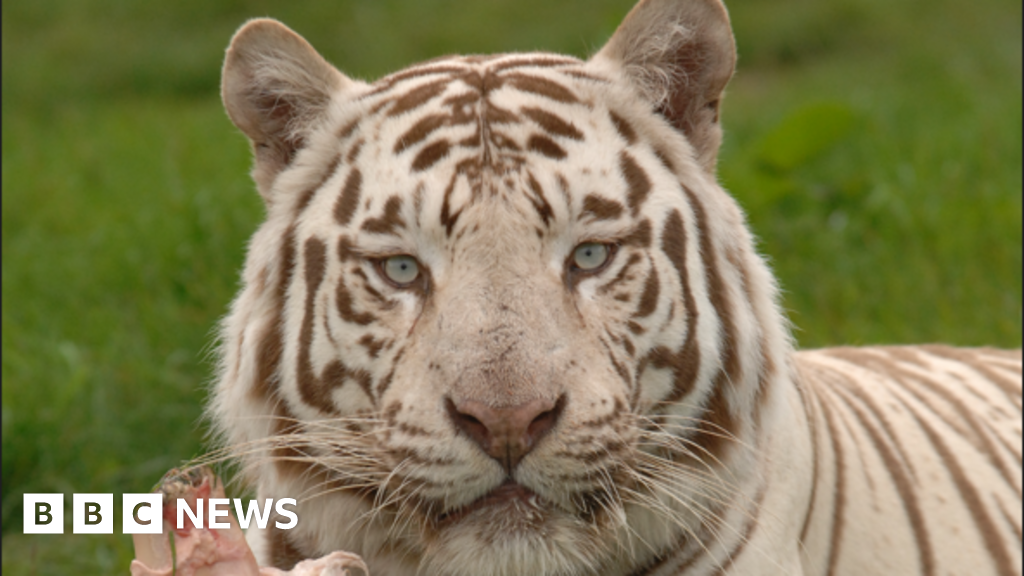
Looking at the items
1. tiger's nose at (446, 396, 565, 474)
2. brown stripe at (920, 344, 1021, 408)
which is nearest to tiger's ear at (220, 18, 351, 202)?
tiger's nose at (446, 396, 565, 474)

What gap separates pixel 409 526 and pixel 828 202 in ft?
11.0

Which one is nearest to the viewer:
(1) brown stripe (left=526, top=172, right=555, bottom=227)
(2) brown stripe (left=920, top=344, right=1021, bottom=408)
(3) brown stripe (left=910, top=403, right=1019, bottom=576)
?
(1) brown stripe (left=526, top=172, right=555, bottom=227)

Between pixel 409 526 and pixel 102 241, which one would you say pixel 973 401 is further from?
pixel 102 241

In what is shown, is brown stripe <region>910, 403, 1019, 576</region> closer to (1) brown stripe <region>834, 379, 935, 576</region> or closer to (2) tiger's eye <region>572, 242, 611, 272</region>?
(1) brown stripe <region>834, 379, 935, 576</region>

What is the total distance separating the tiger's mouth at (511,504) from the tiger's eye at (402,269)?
365 mm

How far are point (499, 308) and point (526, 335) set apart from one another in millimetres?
60

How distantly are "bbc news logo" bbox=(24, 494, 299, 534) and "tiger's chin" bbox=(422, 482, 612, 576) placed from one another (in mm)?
329

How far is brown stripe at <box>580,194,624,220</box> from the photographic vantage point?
1.87 metres

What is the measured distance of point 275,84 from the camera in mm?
2166

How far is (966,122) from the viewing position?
576cm

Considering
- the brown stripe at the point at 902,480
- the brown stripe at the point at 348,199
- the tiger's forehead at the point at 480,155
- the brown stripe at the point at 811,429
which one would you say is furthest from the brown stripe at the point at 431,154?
the brown stripe at the point at 902,480

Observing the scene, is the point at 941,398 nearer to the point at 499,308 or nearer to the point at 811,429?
the point at 811,429

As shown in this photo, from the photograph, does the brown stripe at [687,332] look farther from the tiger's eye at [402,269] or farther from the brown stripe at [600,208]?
the tiger's eye at [402,269]

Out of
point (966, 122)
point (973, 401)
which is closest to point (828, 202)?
point (966, 122)
